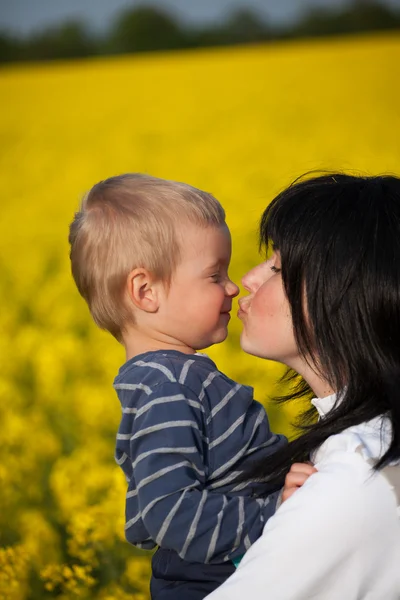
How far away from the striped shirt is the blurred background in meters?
0.61

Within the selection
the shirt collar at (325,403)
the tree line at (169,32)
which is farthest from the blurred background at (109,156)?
the shirt collar at (325,403)

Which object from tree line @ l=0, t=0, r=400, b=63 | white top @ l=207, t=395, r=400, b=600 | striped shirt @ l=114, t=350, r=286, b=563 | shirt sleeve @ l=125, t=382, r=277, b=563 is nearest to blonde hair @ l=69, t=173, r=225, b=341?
striped shirt @ l=114, t=350, r=286, b=563

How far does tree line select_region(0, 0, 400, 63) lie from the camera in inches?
677

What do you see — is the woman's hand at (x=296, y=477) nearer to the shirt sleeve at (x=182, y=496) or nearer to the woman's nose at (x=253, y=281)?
the shirt sleeve at (x=182, y=496)

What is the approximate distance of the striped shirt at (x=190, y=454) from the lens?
1.97 meters

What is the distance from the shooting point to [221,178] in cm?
795

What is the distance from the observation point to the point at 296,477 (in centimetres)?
188

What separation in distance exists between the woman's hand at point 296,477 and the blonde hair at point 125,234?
55 centimetres

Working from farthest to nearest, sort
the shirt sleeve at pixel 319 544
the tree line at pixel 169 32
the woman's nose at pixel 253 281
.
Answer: the tree line at pixel 169 32 → the woman's nose at pixel 253 281 → the shirt sleeve at pixel 319 544

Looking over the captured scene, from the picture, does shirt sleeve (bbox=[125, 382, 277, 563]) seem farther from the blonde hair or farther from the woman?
the blonde hair

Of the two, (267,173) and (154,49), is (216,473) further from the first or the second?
(154,49)

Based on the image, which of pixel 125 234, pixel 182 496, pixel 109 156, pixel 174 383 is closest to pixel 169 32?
pixel 109 156

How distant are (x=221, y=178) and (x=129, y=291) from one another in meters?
5.76

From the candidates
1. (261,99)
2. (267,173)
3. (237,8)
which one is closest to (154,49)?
(237,8)
